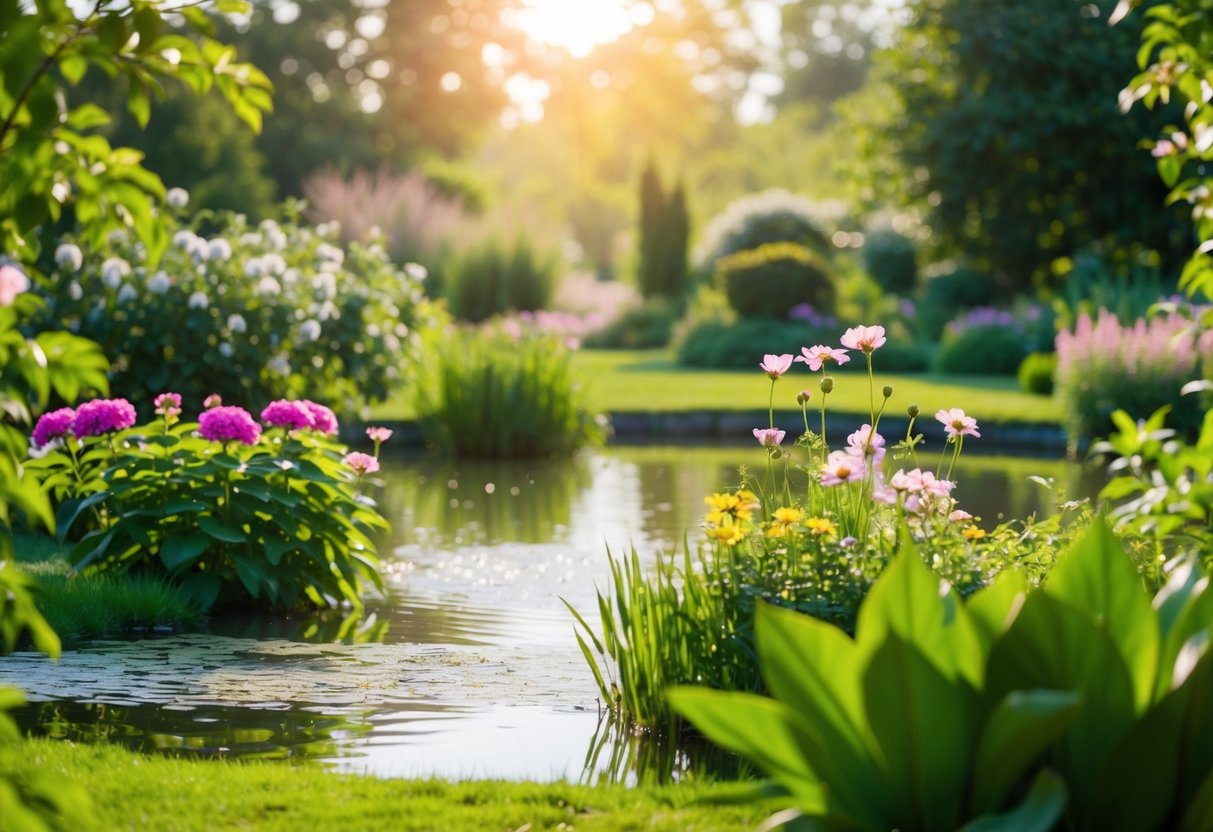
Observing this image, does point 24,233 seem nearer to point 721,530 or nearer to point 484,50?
point 721,530

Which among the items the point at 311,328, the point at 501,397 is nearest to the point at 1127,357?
the point at 501,397

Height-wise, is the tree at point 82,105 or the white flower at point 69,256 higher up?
the white flower at point 69,256

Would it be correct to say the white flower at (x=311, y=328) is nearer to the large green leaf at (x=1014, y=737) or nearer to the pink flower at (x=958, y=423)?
the pink flower at (x=958, y=423)

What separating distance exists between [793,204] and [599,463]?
58.5 feet

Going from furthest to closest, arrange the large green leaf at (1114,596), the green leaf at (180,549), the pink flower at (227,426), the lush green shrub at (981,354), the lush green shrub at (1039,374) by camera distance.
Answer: the lush green shrub at (981,354), the lush green shrub at (1039,374), the green leaf at (180,549), the pink flower at (227,426), the large green leaf at (1114,596)

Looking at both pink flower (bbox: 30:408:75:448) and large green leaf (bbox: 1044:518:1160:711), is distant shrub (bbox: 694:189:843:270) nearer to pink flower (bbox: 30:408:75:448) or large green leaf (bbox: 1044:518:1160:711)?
pink flower (bbox: 30:408:75:448)

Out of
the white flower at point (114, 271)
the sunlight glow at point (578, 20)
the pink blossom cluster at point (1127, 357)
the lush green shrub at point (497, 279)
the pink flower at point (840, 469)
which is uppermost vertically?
the sunlight glow at point (578, 20)

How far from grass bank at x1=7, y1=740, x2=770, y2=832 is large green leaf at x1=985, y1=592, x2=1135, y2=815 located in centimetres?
80

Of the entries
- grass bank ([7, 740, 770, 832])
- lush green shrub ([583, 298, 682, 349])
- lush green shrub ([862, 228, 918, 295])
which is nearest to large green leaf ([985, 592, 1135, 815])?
grass bank ([7, 740, 770, 832])

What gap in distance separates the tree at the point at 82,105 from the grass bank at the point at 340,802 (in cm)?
126

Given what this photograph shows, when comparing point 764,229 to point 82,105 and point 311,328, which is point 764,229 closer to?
point 311,328

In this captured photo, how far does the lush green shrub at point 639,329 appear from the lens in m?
23.4

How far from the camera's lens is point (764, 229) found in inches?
1087

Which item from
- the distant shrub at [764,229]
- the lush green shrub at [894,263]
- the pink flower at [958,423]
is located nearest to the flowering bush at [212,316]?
the pink flower at [958,423]
